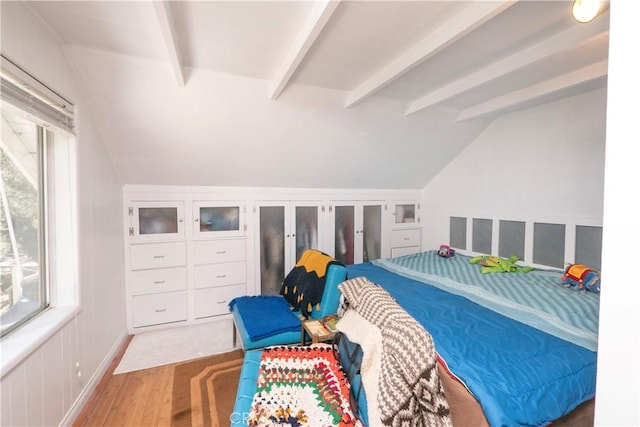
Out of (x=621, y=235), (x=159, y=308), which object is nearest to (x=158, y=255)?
(x=159, y=308)

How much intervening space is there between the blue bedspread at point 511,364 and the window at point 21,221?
2292 millimetres

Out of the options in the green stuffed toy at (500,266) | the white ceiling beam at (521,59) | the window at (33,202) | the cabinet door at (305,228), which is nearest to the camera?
the window at (33,202)

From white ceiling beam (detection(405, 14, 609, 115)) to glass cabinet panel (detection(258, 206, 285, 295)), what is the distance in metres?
2.05

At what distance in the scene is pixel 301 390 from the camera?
1.49 metres

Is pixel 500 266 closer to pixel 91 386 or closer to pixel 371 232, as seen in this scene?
pixel 371 232


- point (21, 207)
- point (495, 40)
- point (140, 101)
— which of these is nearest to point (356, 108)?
point (495, 40)

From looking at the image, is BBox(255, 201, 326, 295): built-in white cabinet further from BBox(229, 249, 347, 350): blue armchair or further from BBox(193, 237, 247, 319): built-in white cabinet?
BBox(229, 249, 347, 350): blue armchair

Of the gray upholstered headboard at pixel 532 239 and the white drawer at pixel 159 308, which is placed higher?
the gray upholstered headboard at pixel 532 239

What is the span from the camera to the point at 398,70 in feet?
6.44

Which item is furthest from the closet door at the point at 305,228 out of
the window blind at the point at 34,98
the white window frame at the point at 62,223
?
the window blind at the point at 34,98

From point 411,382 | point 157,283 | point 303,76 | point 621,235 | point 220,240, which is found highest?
point 303,76

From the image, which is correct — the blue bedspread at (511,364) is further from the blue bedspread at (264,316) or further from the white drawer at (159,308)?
the white drawer at (159,308)

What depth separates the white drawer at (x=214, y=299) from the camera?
321cm

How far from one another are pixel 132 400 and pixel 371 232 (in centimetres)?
310
